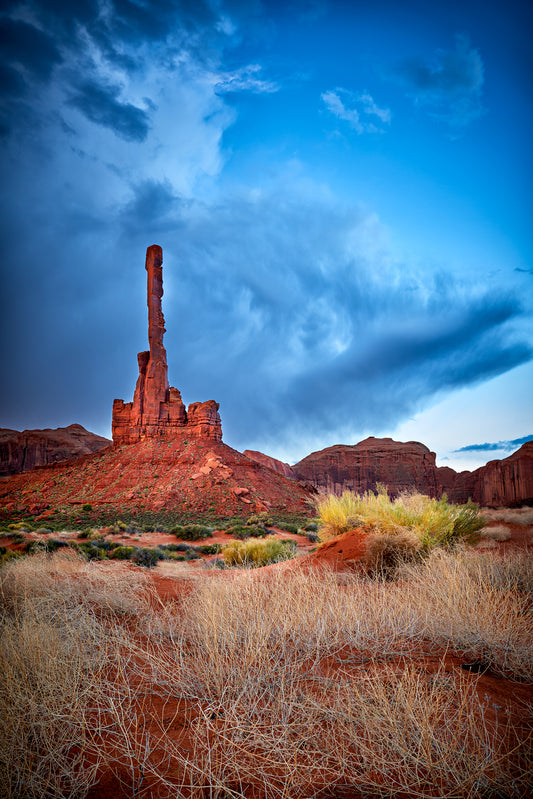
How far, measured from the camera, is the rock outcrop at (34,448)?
2832 inches

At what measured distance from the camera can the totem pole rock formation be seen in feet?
161

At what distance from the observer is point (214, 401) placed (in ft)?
165

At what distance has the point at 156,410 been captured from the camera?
5103 centimetres

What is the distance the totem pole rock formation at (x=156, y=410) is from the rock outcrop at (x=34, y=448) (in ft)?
92.4

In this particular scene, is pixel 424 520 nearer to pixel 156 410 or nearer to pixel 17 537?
pixel 17 537

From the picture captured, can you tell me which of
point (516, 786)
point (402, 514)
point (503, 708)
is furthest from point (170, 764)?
point (402, 514)

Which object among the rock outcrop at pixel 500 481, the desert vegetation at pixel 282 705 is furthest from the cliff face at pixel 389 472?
the desert vegetation at pixel 282 705

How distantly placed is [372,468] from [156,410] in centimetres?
5242

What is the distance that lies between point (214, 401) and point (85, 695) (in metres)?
47.9

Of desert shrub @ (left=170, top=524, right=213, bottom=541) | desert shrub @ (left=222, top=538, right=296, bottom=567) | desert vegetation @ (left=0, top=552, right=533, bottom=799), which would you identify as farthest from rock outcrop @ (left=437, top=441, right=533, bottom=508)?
desert vegetation @ (left=0, top=552, right=533, bottom=799)

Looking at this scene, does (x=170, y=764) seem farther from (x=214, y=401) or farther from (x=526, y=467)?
(x=526, y=467)

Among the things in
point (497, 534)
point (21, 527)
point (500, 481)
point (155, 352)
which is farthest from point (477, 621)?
point (500, 481)

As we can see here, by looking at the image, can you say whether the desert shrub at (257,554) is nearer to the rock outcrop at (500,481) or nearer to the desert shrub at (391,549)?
the desert shrub at (391,549)

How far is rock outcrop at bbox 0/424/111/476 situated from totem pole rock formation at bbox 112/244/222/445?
28171 millimetres
